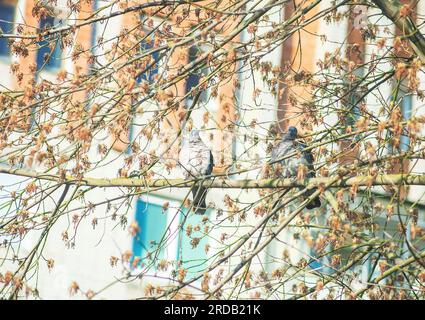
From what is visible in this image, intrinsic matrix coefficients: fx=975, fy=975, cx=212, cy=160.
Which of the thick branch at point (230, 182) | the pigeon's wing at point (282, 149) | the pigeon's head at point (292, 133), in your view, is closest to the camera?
the thick branch at point (230, 182)

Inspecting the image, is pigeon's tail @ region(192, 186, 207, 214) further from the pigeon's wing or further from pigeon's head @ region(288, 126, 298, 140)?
pigeon's head @ region(288, 126, 298, 140)

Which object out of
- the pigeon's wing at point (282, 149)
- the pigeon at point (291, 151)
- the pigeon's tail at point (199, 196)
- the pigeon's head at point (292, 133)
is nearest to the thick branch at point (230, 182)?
the pigeon's tail at point (199, 196)

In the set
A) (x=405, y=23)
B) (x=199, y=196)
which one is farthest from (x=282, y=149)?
(x=405, y=23)

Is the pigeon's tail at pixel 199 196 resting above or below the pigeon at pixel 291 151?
below

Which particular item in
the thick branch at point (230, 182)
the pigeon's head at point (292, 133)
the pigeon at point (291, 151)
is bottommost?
the thick branch at point (230, 182)

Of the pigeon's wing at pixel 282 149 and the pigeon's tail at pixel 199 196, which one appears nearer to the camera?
the pigeon's tail at pixel 199 196

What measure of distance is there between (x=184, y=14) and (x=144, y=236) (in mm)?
9876

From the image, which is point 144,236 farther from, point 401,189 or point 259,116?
point 401,189

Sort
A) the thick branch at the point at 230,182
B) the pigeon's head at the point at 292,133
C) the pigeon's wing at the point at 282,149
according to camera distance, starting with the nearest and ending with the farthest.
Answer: the thick branch at the point at 230,182
the pigeon's wing at the point at 282,149
the pigeon's head at the point at 292,133

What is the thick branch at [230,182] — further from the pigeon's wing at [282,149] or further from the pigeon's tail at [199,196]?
the pigeon's wing at [282,149]

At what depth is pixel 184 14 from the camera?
7.00 meters

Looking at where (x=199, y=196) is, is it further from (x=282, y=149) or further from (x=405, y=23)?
(x=405, y=23)

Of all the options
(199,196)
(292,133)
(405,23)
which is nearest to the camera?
(405,23)
